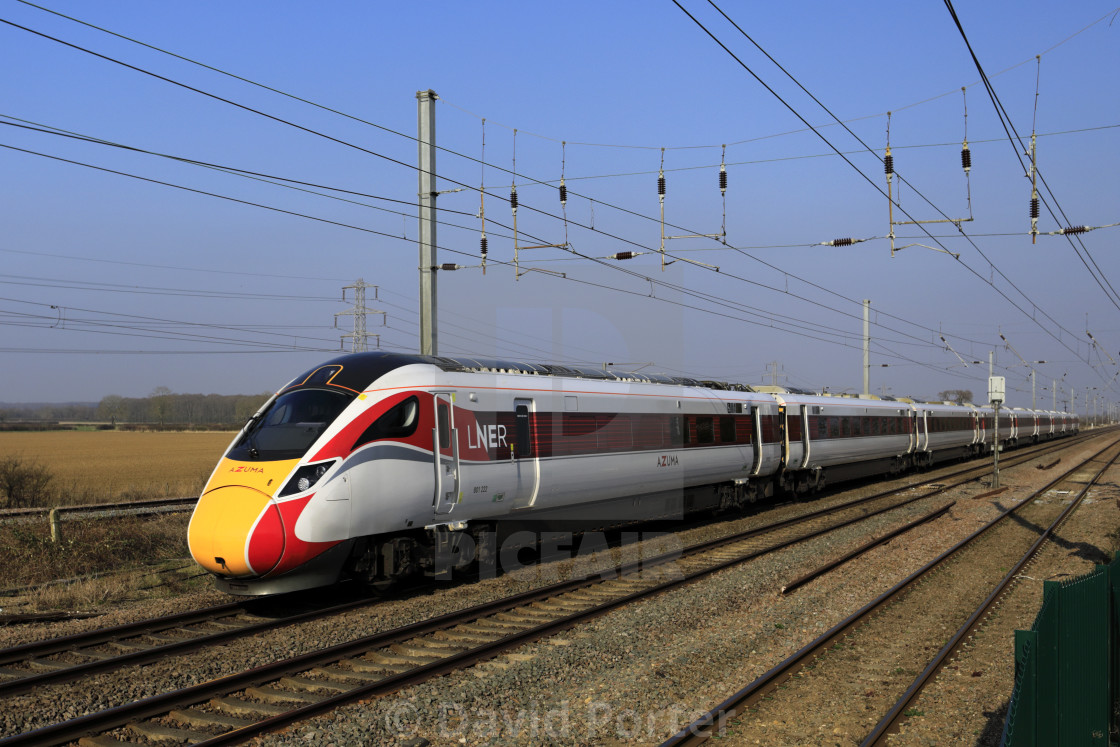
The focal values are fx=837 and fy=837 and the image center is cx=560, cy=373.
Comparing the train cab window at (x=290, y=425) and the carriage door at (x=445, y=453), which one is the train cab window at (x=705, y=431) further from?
the train cab window at (x=290, y=425)

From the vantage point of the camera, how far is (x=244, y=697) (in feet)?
24.6

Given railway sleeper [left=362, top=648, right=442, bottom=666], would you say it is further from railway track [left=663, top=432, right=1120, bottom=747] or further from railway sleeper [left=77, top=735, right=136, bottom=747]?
railway track [left=663, top=432, right=1120, bottom=747]

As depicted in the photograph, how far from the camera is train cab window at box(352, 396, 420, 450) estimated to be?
35.2 feet

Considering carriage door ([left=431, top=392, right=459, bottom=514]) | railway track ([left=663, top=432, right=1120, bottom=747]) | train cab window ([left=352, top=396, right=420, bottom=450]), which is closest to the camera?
railway track ([left=663, top=432, right=1120, bottom=747])

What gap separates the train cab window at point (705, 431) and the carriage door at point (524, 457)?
19.3 ft

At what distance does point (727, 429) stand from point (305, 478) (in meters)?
11.9

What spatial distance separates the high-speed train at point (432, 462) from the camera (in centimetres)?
1000

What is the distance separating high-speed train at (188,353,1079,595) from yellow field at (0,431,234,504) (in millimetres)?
15449

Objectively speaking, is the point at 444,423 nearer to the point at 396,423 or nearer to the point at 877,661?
the point at 396,423

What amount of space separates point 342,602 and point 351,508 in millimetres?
1758

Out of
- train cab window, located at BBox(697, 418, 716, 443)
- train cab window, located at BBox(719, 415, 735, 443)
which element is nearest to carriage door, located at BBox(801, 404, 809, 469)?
train cab window, located at BBox(719, 415, 735, 443)

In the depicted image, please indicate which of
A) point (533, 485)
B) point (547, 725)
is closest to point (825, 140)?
point (533, 485)

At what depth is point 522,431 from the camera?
13.3 meters

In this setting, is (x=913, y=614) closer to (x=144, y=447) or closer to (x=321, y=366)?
(x=321, y=366)
